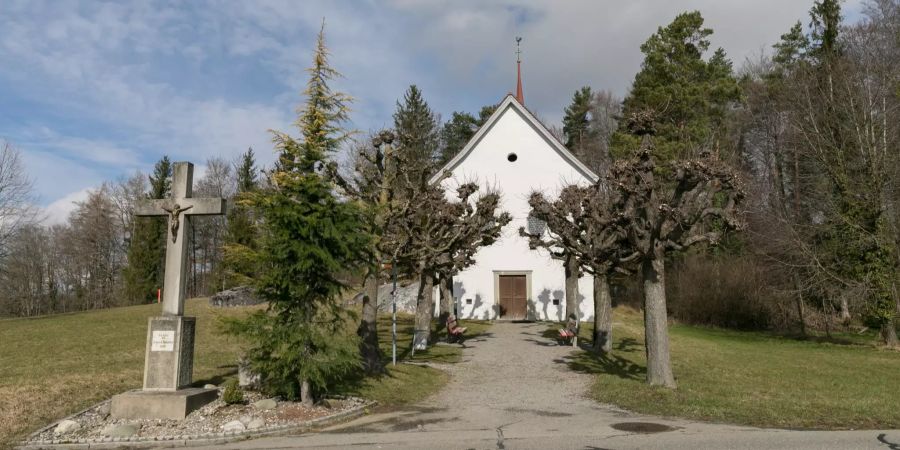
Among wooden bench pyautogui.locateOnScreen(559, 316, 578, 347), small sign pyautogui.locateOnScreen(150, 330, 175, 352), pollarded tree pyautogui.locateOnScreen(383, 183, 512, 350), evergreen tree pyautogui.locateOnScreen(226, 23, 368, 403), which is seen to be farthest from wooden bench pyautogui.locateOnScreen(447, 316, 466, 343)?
small sign pyautogui.locateOnScreen(150, 330, 175, 352)

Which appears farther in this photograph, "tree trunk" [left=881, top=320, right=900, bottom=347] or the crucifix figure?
"tree trunk" [left=881, top=320, right=900, bottom=347]

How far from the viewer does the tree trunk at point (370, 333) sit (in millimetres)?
14305

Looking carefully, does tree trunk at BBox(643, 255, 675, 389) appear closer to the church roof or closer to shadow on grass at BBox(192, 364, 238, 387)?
shadow on grass at BBox(192, 364, 238, 387)

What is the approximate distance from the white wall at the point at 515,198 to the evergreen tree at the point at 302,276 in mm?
19285

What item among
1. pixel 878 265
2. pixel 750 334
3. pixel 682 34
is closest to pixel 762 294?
pixel 750 334

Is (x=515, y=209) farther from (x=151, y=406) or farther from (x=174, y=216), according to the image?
(x=151, y=406)

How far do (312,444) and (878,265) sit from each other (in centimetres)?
2556

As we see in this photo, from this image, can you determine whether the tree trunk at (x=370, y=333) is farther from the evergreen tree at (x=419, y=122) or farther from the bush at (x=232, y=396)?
the evergreen tree at (x=419, y=122)

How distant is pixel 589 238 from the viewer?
→ 18641 mm

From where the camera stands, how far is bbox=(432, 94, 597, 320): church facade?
30.6 metres

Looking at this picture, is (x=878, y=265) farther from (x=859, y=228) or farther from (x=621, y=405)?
(x=621, y=405)

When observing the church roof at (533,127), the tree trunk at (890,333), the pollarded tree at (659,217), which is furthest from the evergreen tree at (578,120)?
the pollarded tree at (659,217)

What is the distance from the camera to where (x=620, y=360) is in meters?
18.6

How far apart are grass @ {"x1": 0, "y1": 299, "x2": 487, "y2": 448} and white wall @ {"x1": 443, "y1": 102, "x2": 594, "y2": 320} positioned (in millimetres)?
7992
